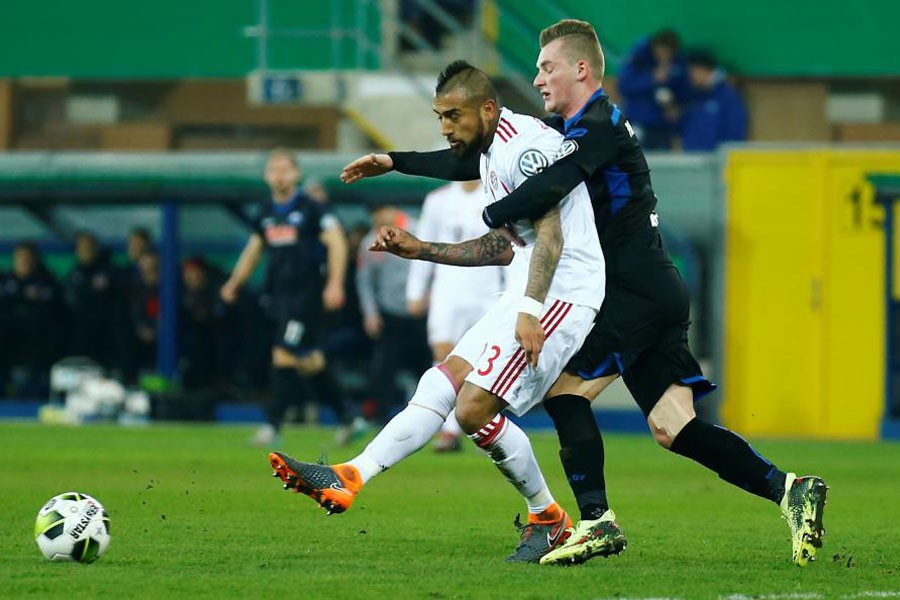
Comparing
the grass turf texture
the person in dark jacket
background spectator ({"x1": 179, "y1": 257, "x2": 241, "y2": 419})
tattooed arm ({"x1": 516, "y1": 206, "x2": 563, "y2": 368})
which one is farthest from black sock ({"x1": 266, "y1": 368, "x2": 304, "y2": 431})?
tattooed arm ({"x1": 516, "y1": 206, "x2": 563, "y2": 368})

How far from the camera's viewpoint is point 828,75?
18344mm

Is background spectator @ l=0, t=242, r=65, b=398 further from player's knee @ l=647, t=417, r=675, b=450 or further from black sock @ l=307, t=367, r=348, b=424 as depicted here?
player's knee @ l=647, t=417, r=675, b=450

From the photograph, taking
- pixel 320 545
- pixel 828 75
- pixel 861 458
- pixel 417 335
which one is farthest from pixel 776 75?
pixel 320 545

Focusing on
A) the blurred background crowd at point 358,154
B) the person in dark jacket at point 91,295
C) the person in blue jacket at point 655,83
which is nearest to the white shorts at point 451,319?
the blurred background crowd at point 358,154

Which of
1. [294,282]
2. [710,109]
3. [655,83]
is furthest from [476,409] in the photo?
[710,109]

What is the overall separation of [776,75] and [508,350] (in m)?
12.5

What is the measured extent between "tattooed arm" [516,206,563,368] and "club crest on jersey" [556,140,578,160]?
183 mm

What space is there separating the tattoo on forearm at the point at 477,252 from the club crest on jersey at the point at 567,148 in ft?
1.71

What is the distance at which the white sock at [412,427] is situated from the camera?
6449mm

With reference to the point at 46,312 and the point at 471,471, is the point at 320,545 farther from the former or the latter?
the point at 46,312

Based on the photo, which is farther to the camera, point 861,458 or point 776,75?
point 776,75

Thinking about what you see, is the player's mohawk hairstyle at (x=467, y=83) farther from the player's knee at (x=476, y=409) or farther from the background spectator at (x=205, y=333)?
the background spectator at (x=205, y=333)

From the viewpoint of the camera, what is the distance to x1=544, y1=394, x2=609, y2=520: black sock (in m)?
6.43

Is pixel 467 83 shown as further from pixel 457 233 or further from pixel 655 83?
pixel 655 83
